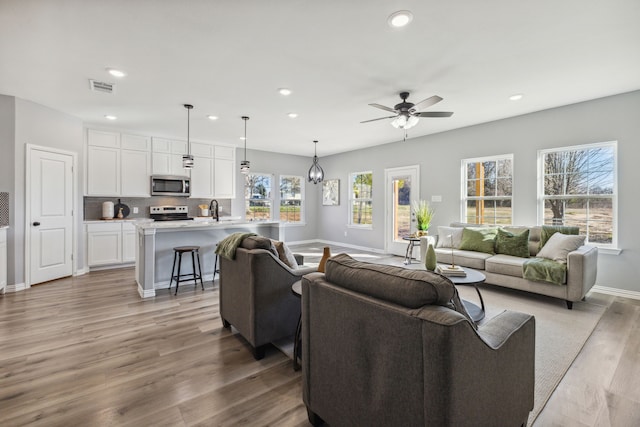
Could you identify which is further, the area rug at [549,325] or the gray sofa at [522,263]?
the gray sofa at [522,263]

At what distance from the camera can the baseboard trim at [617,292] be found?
3953 millimetres

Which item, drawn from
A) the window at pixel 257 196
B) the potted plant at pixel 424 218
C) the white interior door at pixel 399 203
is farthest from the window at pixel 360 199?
the window at pixel 257 196

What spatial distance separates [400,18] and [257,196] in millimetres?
Result: 6197

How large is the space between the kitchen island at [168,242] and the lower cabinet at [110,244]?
1757 mm

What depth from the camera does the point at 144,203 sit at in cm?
641

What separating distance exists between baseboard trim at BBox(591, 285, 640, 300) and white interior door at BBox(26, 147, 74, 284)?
818 centimetres

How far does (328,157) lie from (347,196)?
1437 mm

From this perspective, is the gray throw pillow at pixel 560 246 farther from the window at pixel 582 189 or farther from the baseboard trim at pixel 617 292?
the baseboard trim at pixel 617 292

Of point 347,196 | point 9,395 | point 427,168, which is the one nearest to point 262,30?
point 9,395

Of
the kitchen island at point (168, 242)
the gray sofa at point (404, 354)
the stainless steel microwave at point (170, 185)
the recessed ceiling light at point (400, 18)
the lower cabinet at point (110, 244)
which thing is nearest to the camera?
the gray sofa at point (404, 354)

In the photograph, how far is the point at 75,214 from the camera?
16.9 ft

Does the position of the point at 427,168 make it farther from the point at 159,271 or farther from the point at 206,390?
the point at 206,390

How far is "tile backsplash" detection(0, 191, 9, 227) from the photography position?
4.18m

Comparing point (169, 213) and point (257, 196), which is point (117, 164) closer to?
point (169, 213)
